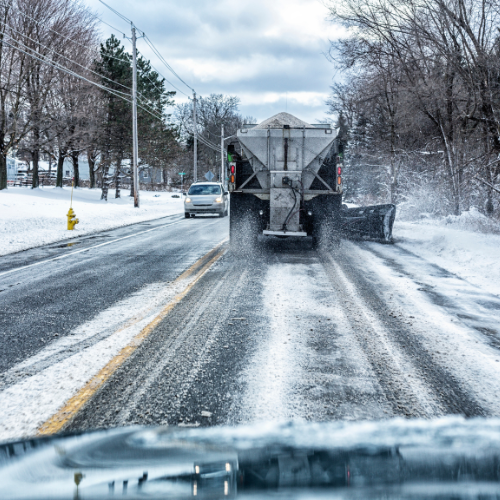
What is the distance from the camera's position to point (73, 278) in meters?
8.35

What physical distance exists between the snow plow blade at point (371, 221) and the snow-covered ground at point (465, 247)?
0.50 metres

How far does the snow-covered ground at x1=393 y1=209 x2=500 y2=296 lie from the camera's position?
8867 mm

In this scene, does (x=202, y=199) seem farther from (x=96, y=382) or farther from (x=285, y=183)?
(x=96, y=382)

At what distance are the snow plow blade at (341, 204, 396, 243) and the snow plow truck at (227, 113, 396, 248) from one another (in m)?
3.10

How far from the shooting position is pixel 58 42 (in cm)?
3162

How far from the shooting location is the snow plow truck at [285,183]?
10820mm

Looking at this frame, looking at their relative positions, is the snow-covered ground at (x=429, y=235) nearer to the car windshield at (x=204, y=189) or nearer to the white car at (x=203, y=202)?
the white car at (x=203, y=202)

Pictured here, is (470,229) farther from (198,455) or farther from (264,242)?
(198,455)

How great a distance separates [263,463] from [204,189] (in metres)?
23.5

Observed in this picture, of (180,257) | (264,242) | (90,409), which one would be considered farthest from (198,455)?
(264,242)

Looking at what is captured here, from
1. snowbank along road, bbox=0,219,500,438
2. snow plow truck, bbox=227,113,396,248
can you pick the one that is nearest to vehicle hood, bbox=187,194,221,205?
snow plow truck, bbox=227,113,396,248

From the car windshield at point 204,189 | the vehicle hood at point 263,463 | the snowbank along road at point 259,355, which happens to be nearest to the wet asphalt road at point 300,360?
the snowbank along road at point 259,355

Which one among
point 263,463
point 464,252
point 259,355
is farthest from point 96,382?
point 464,252

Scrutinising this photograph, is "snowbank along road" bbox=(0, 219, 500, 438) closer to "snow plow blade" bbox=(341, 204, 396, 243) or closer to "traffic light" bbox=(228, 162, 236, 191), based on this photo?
"traffic light" bbox=(228, 162, 236, 191)
